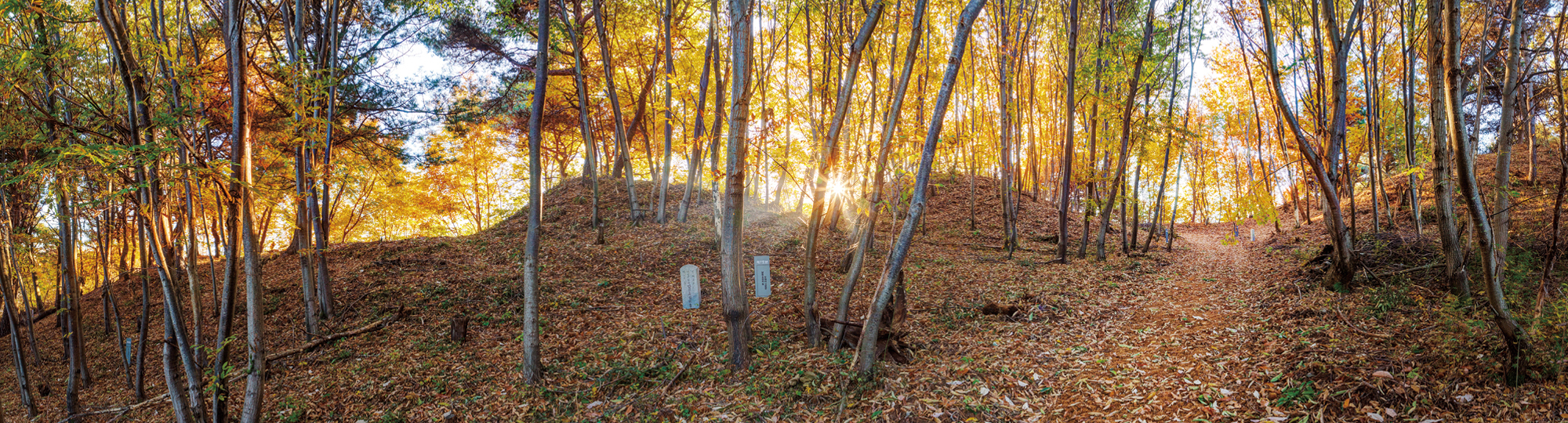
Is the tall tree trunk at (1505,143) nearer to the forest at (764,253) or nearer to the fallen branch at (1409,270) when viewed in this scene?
the forest at (764,253)

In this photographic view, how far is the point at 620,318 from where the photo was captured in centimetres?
788

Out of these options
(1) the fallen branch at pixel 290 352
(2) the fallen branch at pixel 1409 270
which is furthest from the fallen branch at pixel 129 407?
(2) the fallen branch at pixel 1409 270

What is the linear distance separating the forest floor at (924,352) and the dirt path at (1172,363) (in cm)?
3

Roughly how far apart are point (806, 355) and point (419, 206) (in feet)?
65.6

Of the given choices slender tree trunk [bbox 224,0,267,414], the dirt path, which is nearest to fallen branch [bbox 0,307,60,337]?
slender tree trunk [bbox 224,0,267,414]

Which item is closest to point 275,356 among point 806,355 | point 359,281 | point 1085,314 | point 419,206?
point 359,281

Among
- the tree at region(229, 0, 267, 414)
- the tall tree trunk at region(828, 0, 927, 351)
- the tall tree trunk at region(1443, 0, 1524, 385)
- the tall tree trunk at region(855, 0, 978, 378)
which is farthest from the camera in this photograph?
the tall tree trunk at region(828, 0, 927, 351)

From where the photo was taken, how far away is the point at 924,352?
607cm

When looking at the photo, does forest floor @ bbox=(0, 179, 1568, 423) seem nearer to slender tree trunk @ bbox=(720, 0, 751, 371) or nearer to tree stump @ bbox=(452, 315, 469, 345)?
tree stump @ bbox=(452, 315, 469, 345)

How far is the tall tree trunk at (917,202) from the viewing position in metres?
4.96


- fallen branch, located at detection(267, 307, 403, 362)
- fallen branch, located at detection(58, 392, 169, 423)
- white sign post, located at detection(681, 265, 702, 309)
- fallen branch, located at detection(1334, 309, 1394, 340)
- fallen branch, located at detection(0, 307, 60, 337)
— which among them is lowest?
fallen branch, located at detection(58, 392, 169, 423)

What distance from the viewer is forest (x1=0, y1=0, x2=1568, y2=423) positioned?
15.0ft

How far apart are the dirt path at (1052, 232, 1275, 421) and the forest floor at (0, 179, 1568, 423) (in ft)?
0.08

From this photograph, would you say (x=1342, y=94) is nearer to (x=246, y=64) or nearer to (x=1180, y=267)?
(x=1180, y=267)
